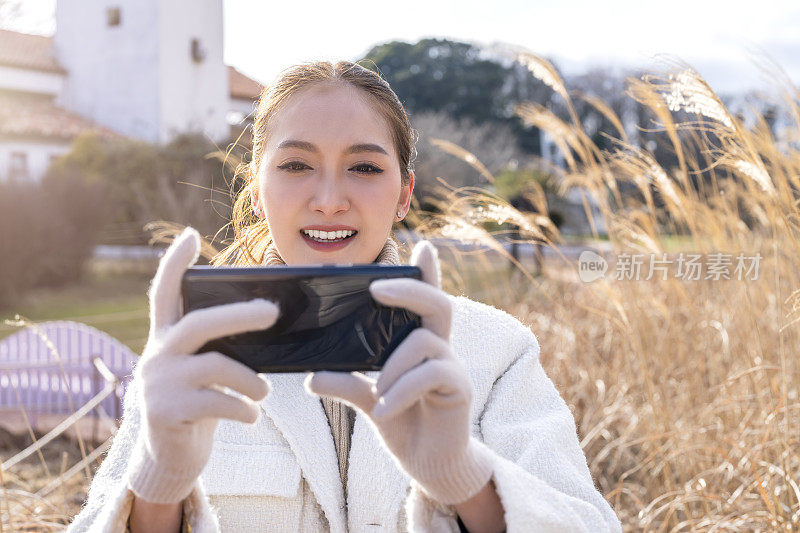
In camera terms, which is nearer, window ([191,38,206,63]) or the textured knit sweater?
the textured knit sweater

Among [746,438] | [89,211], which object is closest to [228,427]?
[746,438]

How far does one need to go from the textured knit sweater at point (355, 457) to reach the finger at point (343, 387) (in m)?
0.41

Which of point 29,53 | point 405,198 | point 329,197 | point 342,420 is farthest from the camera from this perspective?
point 29,53

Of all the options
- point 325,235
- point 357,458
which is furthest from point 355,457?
point 325,235

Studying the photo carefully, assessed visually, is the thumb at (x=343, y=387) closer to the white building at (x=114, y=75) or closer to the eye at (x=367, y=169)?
the eye at (x=367, y=169)

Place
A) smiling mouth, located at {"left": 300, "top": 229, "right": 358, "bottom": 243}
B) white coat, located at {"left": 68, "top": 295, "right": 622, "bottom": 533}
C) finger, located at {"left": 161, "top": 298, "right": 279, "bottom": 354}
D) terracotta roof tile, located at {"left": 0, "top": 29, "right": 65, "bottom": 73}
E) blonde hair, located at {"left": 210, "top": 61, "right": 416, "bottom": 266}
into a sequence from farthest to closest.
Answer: terracotta roof tile, located at {"left": 0, "top": 29, "right": 65, "bottom": 73} < blonde hair, located at {"left": 210, "top": 61, "right": 416, "bottom": 266} < smiling mouth, located at {"left": 300, "top": 229, "right": 358, "bottom": 243} < white coat, located at {"left": 68, "top": 295, "right": 622, "bottom": 533} < finger, located at {"left": 161, "top": 298, "right": 279, "bottom": 354}

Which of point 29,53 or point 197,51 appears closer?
point 197,51

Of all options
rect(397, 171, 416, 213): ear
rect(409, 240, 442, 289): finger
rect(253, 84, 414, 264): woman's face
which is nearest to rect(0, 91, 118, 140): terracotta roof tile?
rect(397, 171, 416, 213): ear

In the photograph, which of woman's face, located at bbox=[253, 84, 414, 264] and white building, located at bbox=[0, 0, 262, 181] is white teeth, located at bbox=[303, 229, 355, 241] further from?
white building, located at bbox=[0, 0, 262, 181]

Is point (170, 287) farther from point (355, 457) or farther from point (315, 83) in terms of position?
point (315, 83)

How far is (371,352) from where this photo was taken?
992 millimetres

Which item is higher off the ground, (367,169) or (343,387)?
(367,169)

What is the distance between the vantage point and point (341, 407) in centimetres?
155

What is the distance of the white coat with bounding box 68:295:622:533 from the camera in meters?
1.33
